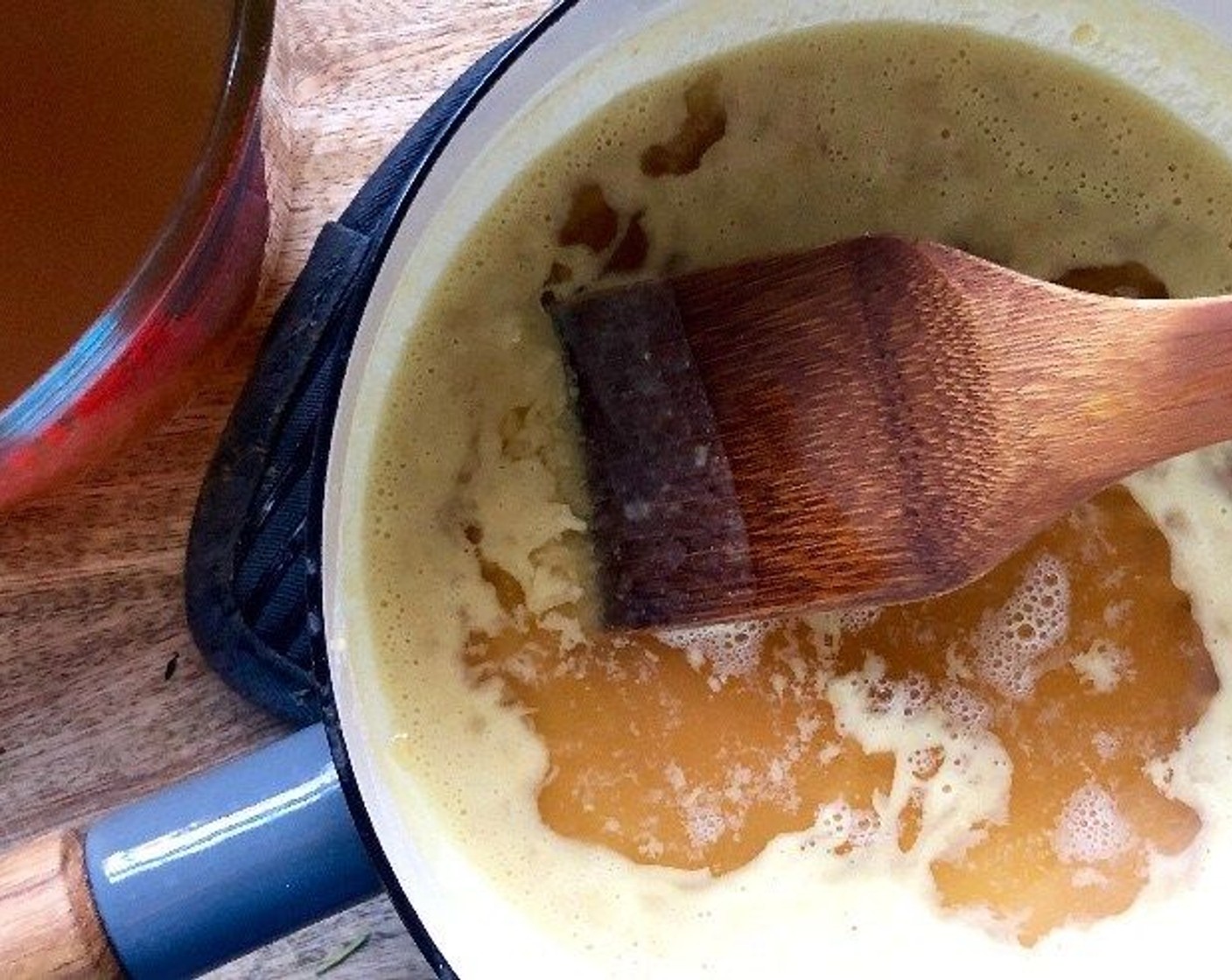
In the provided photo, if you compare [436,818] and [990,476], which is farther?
[436,818]

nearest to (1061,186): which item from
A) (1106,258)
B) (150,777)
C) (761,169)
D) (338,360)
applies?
(1106,258)

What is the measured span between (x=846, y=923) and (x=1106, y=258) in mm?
345

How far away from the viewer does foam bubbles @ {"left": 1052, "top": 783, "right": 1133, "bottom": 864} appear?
2.65 ft

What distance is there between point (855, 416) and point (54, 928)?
0.38 meters

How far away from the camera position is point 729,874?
0.79 meters

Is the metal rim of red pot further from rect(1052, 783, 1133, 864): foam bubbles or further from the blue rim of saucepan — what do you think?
rect(1052, 783, 1133, 864): foam bubbles

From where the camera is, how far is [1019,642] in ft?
2.64

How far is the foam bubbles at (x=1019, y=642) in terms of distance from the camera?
0.80 metres

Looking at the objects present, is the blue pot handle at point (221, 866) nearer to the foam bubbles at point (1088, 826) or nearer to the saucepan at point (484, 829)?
the saucepan at point (484, 829)

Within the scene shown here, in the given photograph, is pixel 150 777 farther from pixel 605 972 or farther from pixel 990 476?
pixel 990 476

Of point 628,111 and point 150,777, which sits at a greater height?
point 628,111

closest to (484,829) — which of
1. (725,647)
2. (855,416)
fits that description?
(725,647)

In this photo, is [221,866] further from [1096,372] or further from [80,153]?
[1096,372]

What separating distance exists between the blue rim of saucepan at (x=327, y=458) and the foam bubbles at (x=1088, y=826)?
13.0 inches
